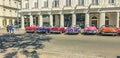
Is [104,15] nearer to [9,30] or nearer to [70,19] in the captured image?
[70,19]

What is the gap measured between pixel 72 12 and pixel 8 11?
27713mm

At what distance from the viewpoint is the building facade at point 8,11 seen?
176 feet

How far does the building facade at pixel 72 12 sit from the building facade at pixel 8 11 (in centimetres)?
1179

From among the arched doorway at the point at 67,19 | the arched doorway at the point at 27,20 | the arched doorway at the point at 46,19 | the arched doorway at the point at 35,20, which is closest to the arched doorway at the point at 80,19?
the arched doorway at the point at 67,19

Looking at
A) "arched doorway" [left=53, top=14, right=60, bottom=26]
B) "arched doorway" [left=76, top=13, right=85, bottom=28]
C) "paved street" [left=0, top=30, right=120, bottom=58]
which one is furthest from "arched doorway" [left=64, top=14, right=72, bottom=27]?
"paved street" [left=0, top=30, right=120, bottom=58]

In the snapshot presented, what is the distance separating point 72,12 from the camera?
37625 millimetres

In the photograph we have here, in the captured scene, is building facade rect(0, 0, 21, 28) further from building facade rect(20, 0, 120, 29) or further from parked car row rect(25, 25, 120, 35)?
parked car row rect(25, 25, 120, 35)

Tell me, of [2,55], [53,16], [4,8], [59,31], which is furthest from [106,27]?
[4,8]

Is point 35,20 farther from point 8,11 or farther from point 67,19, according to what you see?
point 8,11

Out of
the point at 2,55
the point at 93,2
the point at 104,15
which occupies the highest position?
the point at 93,2

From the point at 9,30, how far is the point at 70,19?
13158 mm

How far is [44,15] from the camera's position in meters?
41.6

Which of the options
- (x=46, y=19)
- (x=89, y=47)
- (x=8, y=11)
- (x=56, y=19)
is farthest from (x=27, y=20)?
(x=89, y=47)

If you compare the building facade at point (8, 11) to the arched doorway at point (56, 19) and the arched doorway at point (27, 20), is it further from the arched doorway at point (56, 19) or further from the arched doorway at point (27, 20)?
the arched doorway at point (56, 19)
